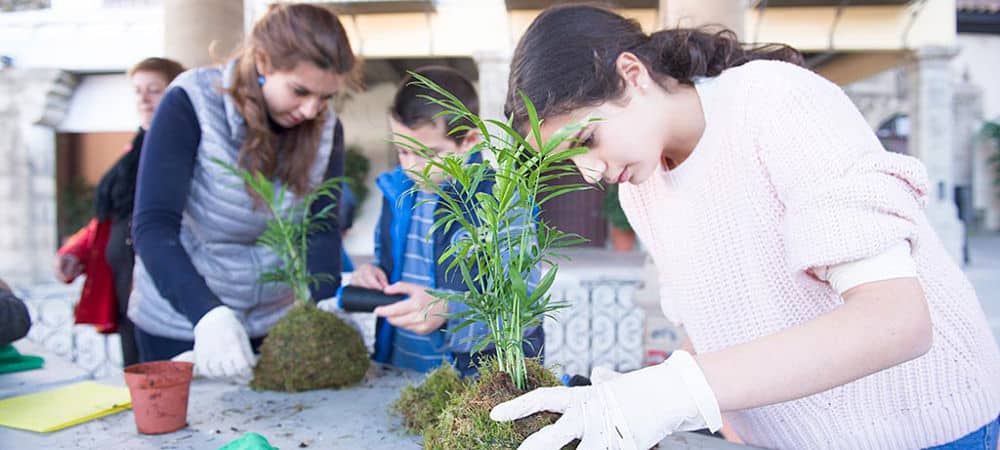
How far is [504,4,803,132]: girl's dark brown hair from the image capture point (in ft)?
3.02

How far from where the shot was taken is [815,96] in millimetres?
864

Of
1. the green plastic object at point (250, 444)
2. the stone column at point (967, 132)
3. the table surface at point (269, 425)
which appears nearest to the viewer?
the green plastic object at point (250, 444)

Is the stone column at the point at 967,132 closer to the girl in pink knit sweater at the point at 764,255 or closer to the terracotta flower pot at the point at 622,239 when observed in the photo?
the terracotta flower pot at the point at 622,239

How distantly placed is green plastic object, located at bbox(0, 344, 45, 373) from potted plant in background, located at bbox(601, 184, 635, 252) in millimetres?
7398

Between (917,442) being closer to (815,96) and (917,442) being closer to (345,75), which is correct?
(815,96)

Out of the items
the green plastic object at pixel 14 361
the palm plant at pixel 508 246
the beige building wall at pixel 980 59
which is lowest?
the green plastic object at pixel 14 361

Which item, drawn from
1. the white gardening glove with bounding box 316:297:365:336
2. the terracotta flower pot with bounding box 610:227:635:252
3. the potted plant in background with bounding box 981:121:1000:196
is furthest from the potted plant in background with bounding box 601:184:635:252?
the potted plant in background with bounding box 981:121:1000:196

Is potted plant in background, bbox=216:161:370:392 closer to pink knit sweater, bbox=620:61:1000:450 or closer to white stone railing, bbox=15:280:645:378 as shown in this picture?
pink knit sweater, bbox=620:61:1000:450

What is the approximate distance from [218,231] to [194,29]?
6.89 ft

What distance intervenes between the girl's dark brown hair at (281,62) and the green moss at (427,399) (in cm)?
74

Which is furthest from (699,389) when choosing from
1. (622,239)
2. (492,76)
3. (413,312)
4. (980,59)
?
(980,59)

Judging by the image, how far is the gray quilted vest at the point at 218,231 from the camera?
164cm

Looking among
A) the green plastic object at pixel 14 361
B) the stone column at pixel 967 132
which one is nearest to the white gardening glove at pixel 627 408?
the green plastic object at pixel 14 361

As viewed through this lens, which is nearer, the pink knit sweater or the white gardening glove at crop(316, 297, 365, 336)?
the pink knit sweater
